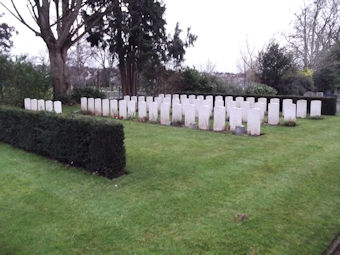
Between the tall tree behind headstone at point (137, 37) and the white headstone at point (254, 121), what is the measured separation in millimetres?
11010

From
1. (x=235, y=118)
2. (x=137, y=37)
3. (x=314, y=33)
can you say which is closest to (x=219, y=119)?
(x=235, y=118)

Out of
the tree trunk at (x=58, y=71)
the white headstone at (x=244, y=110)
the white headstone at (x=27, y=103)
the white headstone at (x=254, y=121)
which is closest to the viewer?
the white headstone at (x=254, y=121)

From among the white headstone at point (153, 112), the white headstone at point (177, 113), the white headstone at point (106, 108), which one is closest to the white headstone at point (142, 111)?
the white headstone at point (153, 112)

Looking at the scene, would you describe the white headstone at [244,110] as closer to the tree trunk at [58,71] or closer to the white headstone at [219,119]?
the white headstone at [219,119]

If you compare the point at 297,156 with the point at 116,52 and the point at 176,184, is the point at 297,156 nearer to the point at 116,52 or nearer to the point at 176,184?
the point at 176,184

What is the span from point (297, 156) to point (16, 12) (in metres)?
15.6

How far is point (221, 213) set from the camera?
11.3ft

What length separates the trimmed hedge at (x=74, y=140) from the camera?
4.72 metres

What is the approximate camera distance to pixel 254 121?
8.23m

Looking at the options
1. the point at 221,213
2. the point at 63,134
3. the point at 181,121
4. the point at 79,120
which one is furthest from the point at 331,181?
the point at 181,121

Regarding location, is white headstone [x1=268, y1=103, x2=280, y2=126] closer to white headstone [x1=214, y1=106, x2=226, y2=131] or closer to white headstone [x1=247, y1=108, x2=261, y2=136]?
white headstone [x1=247, y1=108, x2=261, y2=136]

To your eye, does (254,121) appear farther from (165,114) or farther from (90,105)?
(90,105)

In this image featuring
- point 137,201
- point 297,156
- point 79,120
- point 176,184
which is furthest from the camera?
point 297,156

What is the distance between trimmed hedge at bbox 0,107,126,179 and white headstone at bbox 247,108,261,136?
466cm
